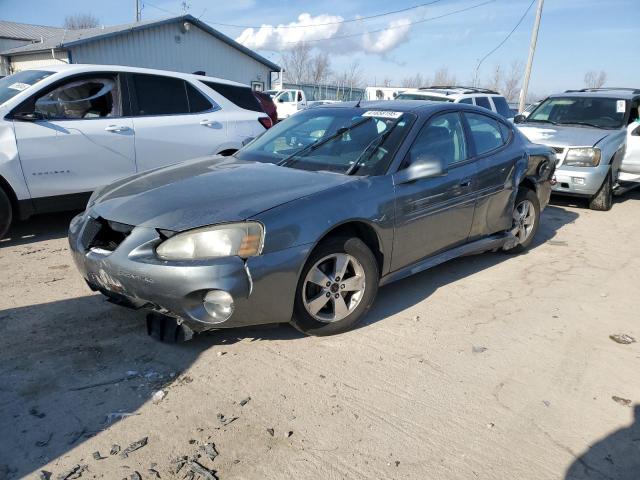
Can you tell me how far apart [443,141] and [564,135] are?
192 inches

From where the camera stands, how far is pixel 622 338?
374 centimetres

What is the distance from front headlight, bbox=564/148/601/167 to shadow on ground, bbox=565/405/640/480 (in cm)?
587

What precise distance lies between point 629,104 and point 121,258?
883 cm

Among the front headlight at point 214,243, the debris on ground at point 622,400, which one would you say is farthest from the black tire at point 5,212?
the debris on ground at point 622,400

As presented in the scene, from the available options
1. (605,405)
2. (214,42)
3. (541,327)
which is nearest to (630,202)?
(541,327)

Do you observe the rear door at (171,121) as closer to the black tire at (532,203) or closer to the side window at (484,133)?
the side window at (484,133)

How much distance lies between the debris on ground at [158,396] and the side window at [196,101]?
4.46 m

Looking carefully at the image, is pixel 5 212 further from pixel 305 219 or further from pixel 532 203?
pixel 532 203

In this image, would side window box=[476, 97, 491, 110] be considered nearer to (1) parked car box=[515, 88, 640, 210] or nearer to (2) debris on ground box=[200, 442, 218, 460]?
(1) parked car box=[515, 88, 640, 210]

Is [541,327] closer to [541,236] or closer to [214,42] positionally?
[541,236]

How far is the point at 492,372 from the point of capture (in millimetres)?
3191

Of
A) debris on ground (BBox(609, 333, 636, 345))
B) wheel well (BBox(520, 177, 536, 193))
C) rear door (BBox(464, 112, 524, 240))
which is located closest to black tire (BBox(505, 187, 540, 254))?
wheel well (BBox(520, 177, 536, 193))

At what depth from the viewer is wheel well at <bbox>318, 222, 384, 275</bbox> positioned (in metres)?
3.46

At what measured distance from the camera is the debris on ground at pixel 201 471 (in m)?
2.22
